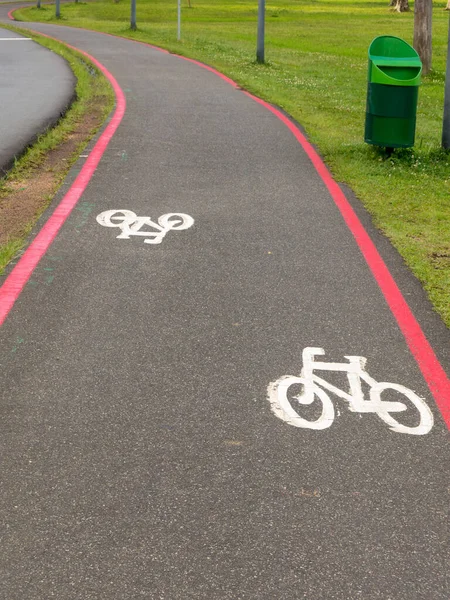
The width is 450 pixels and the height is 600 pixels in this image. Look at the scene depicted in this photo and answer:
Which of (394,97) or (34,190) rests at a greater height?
(394,97)

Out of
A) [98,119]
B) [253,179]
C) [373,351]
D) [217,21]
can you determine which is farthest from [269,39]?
[373,351]

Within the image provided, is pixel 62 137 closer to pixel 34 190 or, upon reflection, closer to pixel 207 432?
pixel 34 190

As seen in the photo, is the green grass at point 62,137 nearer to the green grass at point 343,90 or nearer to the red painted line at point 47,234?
the red painted line at point 47,234

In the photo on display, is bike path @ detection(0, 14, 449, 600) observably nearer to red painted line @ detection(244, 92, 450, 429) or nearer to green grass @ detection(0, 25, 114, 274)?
red painted line @ detection(244, 92, 450, 429)

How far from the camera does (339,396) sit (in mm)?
4855

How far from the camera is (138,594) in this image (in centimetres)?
329

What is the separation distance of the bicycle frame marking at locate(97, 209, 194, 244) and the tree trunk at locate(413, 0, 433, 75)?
17.5 m

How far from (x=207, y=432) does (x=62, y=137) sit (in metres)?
8.41

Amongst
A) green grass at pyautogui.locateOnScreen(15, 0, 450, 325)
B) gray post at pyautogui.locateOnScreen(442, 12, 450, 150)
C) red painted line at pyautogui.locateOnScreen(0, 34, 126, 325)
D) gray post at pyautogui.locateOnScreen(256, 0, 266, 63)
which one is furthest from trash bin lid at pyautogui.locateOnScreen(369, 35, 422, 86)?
gray post at pyautogui.locateOnScreen(256, 0, 266, 63)

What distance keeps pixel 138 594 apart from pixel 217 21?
49229 mm

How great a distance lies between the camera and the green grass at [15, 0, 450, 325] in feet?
27.0

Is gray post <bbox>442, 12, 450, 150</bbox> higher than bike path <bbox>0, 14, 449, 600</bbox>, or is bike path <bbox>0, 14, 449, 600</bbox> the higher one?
gray post <bbox>442, 12, 450, 150</bbox>

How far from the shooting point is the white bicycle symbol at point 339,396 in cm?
459

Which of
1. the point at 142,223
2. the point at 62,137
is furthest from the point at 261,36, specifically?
the point at 142,223
